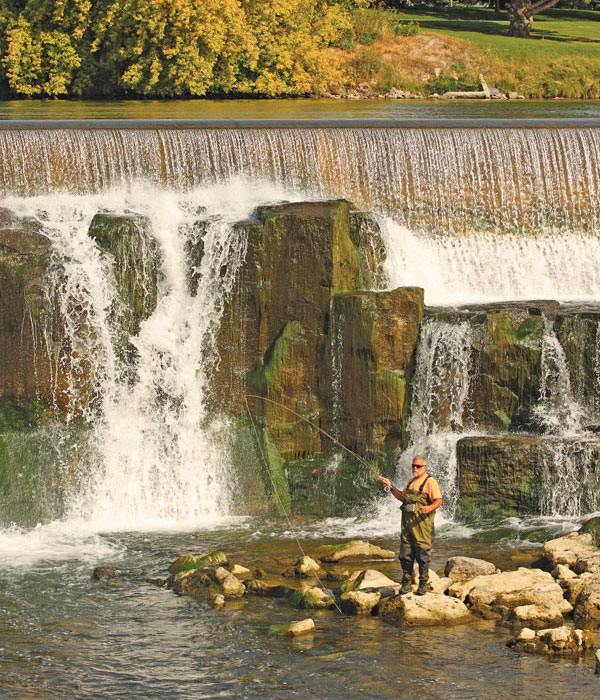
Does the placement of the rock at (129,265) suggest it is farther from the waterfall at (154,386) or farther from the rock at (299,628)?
the rock at (299,628)

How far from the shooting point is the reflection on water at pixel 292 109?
29.4 meters

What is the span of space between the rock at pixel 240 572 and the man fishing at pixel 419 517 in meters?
1.93

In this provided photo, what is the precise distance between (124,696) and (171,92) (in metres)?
26.6

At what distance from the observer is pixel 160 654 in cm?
1156

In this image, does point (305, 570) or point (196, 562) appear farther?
point (196, 562)

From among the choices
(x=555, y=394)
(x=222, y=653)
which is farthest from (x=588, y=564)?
(x=222, y=653)

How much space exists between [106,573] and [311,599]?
2447mm

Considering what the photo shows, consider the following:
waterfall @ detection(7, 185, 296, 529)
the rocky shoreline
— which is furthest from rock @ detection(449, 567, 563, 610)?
waterfall @ detection(7, 185, 296, 529)

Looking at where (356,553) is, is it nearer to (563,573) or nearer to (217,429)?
(563,573)

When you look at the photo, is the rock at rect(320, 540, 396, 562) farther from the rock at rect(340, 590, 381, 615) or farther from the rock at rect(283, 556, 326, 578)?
the rock at rect(340, 590, 381, 615)

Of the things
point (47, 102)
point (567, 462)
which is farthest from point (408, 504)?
point (47, 102)

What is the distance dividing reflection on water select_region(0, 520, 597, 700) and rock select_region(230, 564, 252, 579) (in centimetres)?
66

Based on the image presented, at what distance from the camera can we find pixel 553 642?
454 inches

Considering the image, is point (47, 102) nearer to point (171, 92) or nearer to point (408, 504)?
point (171, 92)
